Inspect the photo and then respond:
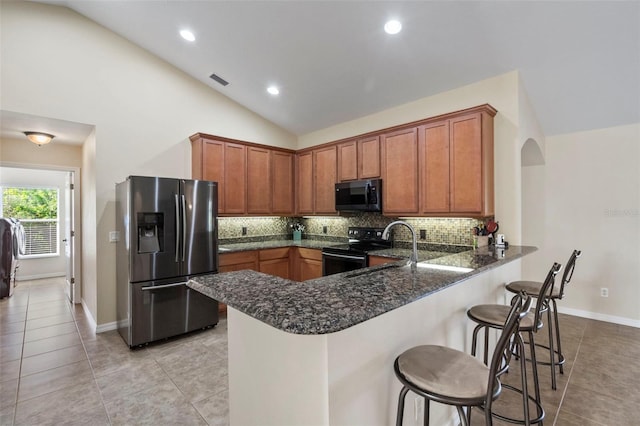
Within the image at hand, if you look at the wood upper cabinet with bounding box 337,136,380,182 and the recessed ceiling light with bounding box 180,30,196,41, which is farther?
the wood upper cabinet with bounding box 337,136,380,182

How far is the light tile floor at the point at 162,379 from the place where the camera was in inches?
81.8

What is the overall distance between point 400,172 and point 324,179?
1.39 meters

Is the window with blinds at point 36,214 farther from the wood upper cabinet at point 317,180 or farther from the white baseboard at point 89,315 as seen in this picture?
the wood upper cabinet at point 317,180

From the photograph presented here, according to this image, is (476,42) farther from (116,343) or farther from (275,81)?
(116,343)

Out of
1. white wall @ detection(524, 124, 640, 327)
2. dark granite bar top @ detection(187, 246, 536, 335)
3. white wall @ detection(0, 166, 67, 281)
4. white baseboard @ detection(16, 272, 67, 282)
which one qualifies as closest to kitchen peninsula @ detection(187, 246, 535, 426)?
dark granite bar top @ detection(187, 246, 536, 335)

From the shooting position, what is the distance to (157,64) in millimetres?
3959

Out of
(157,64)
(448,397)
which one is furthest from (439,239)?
(157,64)

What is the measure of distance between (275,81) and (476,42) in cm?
238

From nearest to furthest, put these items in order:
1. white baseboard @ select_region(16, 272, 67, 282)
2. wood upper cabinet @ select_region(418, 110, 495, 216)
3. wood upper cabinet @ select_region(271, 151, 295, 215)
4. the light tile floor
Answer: the light tile floor
wood upper cabinet @ select_region(418, 110, 495, 216)
wood upper cabinet @ select_region(271, 151, 295, 215)
white baseboard @ select_region(16, 272, 67, 282)

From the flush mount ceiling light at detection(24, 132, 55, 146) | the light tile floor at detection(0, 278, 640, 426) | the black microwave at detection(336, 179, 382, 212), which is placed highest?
the flush mount ceiling light at detection(24, 132, 55, 146)

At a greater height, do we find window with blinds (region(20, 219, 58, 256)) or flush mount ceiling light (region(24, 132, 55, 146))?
flush mount ceiling light (region(24, 132, 55, 146))

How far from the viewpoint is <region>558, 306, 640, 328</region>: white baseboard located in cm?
359

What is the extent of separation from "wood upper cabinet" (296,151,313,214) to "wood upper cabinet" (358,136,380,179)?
1.05 metres

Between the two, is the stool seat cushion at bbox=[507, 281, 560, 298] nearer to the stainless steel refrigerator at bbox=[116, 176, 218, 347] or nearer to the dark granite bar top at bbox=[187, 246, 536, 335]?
the dark granite bar top at bbox=[187, 246, 536, 335]
